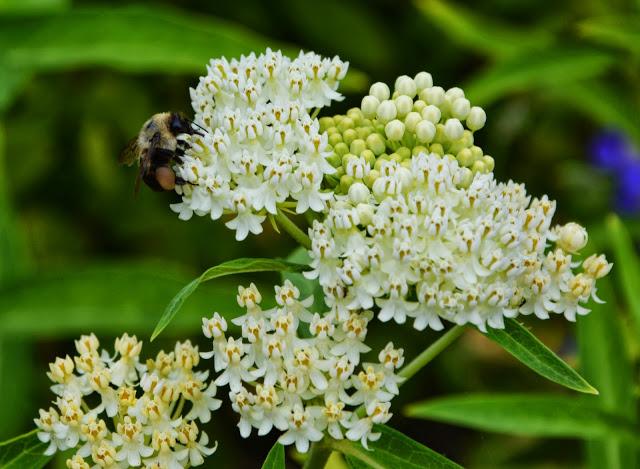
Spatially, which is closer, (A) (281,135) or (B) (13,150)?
(A) (281,135)

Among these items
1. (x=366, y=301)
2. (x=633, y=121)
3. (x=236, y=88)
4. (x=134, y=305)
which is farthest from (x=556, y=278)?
(x=633, y=121)

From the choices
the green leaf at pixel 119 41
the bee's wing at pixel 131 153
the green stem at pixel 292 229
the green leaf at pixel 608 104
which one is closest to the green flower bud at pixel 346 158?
the green stem at pixel 292 229

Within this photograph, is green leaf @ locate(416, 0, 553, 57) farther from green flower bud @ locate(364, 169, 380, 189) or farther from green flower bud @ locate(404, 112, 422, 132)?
green flower bud @ locate(364, 169, 380, 189)

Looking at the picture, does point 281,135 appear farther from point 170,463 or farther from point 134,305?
point 134,305

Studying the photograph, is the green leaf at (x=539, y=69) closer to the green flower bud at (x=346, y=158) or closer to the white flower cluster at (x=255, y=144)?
the white flower cluster at (x=255, y=144)

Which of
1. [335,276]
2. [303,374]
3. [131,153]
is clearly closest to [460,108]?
[335,276]

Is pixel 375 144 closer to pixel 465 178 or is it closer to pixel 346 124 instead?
pixel 346 124
